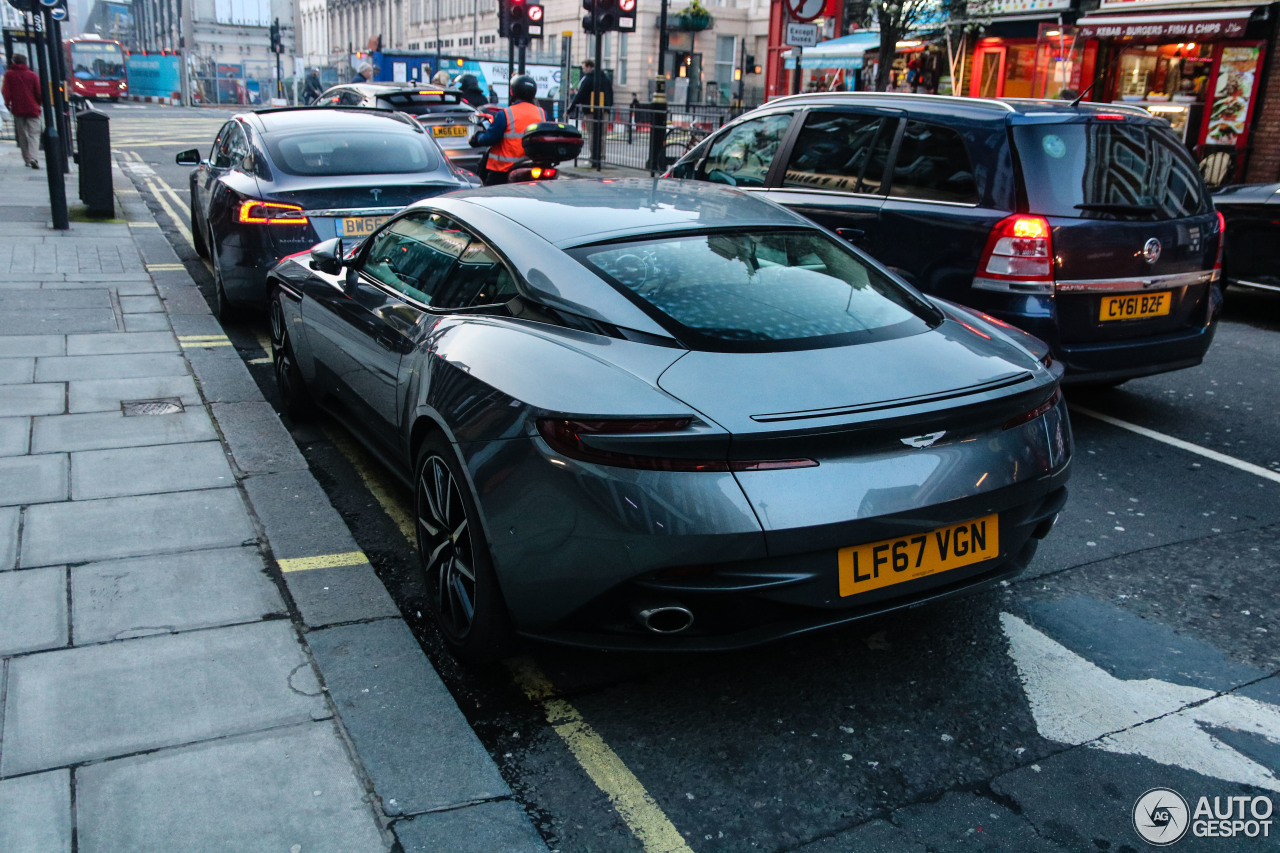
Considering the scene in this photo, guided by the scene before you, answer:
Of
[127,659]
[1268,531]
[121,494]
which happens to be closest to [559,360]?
[127,659]

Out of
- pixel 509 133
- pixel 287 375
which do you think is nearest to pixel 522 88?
pixel 509 133

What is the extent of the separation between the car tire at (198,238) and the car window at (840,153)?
Answer: 18.6ft

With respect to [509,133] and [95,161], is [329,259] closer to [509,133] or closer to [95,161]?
[509,133]

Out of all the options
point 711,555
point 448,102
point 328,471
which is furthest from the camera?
point 448,102

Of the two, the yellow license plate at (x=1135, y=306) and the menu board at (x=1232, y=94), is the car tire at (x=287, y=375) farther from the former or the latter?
the menu board at (x=1232, y=94)

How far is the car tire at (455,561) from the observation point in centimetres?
313

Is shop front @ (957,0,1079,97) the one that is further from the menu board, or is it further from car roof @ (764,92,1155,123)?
car roof @ (764,92,1155,123)

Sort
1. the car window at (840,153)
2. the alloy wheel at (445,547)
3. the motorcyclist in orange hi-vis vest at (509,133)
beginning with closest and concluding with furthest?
the alloy wheel at (445,547) → the car window at (840,153) → the motorcyclist in orange hi-vis vest at (509,133)

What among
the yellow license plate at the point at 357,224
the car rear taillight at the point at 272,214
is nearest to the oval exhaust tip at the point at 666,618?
the yellow license plate at the point at 357,224

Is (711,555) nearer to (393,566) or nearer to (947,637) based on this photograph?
(947,637)

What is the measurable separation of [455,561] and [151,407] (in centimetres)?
319

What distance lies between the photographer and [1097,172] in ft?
17.9

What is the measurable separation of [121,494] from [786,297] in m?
2.92

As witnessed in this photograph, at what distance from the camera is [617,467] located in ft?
8.95
